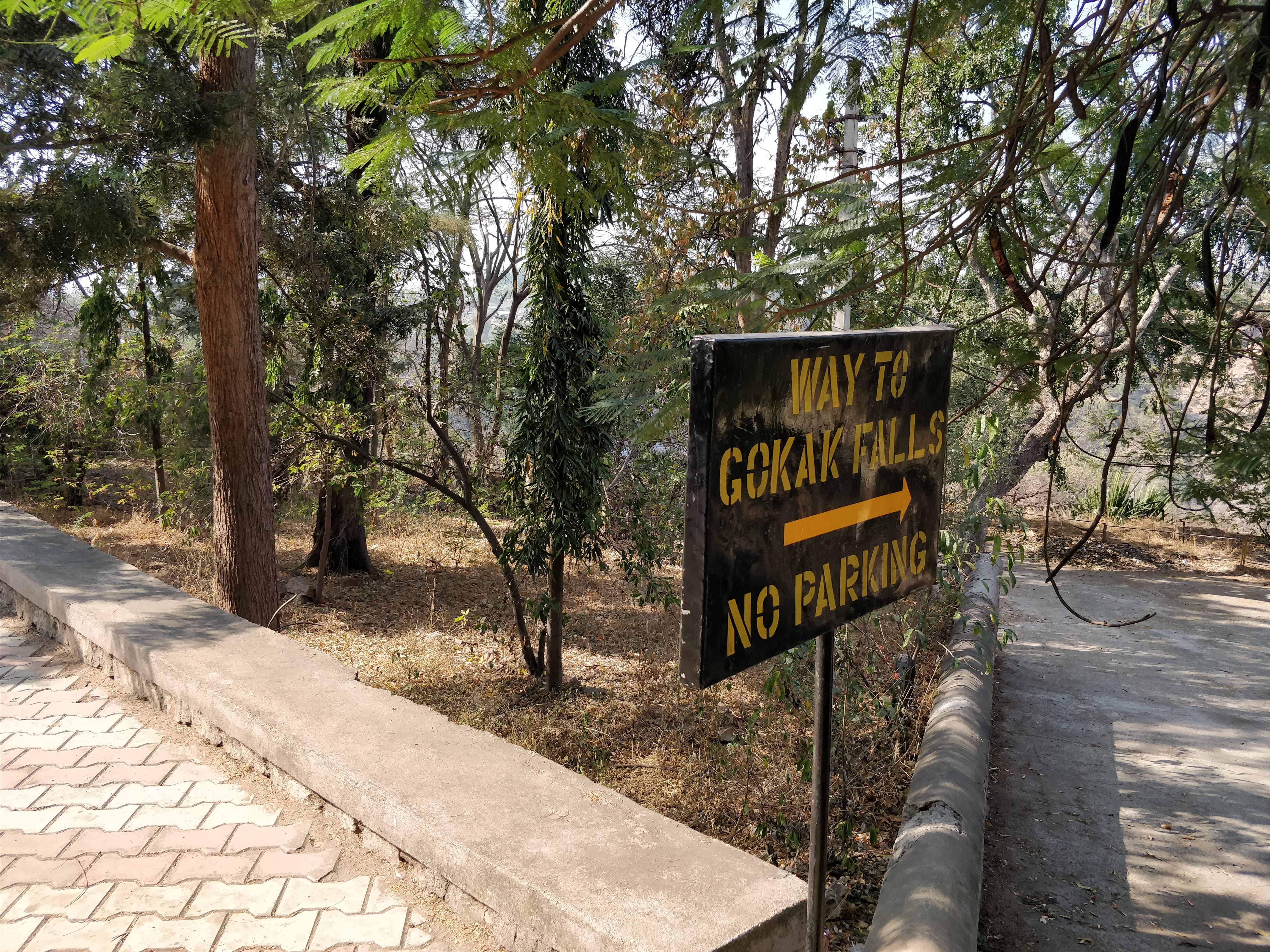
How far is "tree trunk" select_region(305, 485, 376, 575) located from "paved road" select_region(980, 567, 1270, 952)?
24.7 feet

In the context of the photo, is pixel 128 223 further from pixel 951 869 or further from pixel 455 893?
pixel 951 869

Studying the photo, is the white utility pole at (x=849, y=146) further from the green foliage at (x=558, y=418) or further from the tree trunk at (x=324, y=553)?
the tree trunk at (x=324, y=553)

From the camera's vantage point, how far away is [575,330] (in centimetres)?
680

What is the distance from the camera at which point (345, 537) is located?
11.3m

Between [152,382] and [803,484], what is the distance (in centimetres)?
1086

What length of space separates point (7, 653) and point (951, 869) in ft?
15.0

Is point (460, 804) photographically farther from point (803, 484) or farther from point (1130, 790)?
point (1130, 790)

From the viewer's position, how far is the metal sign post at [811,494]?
144 cm

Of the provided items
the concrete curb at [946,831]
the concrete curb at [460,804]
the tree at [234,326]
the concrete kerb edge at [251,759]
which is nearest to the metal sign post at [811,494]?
the concrete curb at [460,804]

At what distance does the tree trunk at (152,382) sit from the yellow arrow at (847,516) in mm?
10323

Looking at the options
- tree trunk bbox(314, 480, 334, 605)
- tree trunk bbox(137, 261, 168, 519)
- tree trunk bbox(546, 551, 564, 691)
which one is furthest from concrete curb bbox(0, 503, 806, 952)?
tree trunk bbox(137, 261, 168, 519)

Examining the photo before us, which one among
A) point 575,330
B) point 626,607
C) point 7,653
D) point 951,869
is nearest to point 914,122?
point 575,330

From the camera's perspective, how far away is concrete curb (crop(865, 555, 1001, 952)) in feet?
8.89

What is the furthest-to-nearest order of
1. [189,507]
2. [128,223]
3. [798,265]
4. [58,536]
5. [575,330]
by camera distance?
[189,507], [575,330], [128,223], [58,536], [798,265]
